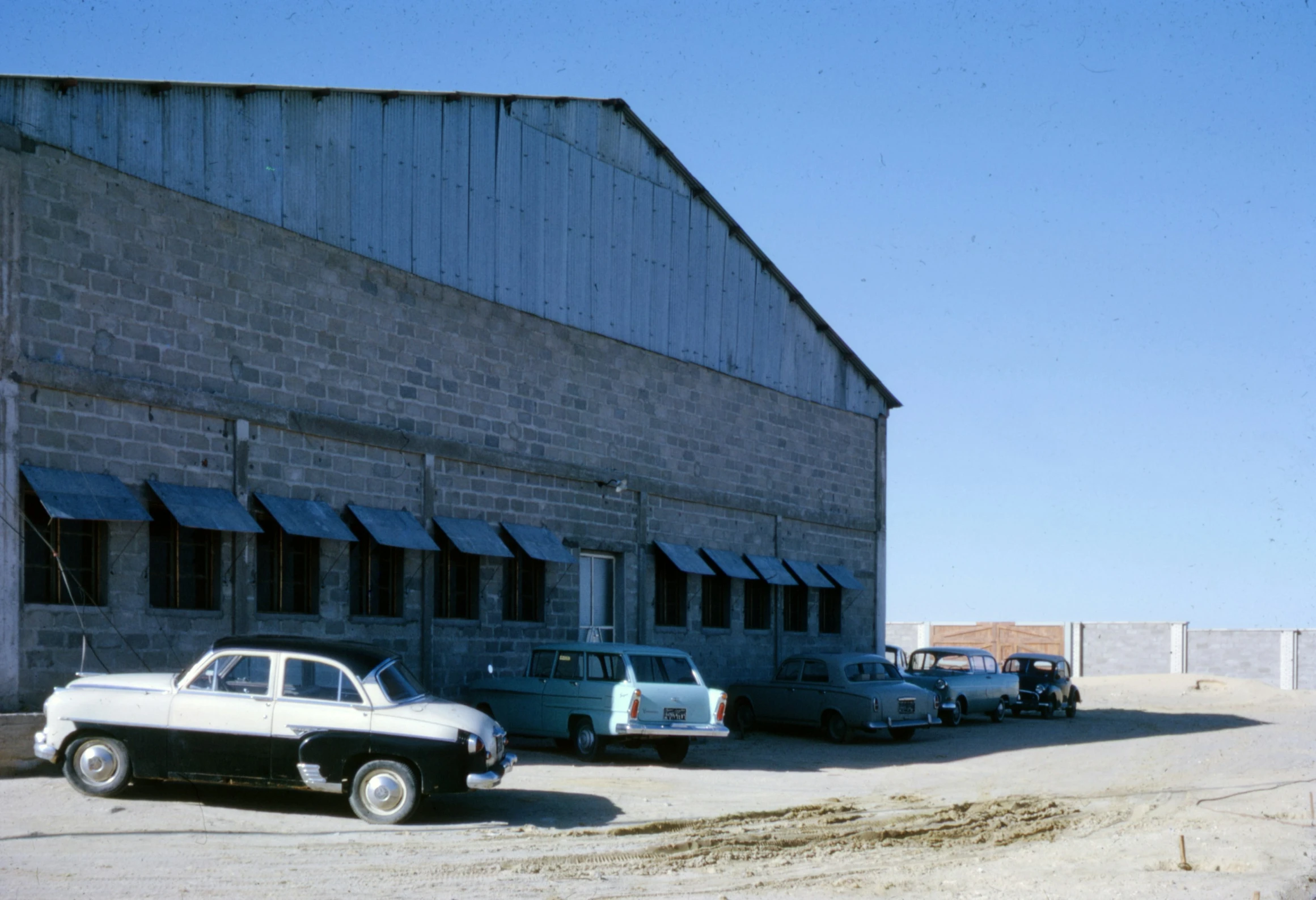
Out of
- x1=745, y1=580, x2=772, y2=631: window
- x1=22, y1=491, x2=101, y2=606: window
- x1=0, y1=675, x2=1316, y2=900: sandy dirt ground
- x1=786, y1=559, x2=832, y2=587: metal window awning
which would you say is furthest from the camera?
x1=786, y1=559, x2=832, y2=587: metal window awning

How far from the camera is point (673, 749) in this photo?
64.0 feet

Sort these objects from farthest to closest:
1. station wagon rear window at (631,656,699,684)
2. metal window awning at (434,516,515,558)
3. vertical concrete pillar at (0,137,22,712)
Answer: metal window awning at (434,516,515,558) < station wagon rear window at (631,656,699,684) < vertical concrete pillar at (0,137,22,712)

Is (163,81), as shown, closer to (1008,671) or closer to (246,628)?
(246,628)

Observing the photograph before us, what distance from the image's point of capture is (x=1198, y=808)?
1575cm

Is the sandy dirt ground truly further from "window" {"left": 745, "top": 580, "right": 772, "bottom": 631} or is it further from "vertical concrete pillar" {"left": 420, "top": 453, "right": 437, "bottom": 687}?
"window" {"left": 745, "top": 580, "right": 772, "bottom": 631}

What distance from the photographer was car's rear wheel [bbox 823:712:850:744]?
23734 mm

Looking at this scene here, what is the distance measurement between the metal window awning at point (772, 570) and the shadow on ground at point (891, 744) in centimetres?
386

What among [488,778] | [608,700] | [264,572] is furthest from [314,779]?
[608,700]

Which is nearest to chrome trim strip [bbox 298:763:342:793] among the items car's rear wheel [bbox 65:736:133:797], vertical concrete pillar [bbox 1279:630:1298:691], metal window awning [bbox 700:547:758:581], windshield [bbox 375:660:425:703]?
windshield [bbox 375:660:425:703]

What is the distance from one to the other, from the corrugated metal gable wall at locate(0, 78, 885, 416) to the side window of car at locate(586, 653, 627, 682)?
20.8 feet

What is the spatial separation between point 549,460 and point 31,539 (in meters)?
9.55

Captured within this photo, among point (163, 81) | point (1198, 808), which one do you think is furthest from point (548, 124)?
point (1198, 808)

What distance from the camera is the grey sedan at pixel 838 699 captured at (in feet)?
76.8

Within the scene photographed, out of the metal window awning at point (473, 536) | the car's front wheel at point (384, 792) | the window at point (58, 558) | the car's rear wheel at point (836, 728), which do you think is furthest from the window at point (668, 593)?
the car's front wheel at point (384, 792)
